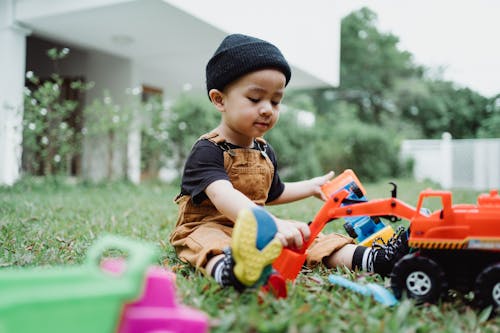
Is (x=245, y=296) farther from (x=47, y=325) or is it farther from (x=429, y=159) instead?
(x=429, y=159)

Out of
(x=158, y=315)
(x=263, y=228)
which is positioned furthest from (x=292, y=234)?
(x=158, y=315)

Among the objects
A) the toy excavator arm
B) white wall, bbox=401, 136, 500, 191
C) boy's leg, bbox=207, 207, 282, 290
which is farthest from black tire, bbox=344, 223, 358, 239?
white wall, bbox=401, 136, 500, 191

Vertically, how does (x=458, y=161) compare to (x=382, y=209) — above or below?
above

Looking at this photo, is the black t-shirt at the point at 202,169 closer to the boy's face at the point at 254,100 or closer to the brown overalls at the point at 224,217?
the brown overalls at the point at 224,217

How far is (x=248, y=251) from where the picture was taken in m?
1.45

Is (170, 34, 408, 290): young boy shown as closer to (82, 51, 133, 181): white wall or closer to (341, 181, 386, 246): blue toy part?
(341, 181, 386, 246): blue toy part

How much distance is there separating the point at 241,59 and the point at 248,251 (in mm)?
889

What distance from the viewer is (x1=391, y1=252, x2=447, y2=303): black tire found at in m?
1.57

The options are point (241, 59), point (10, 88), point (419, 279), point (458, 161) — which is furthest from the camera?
point (458, 161)

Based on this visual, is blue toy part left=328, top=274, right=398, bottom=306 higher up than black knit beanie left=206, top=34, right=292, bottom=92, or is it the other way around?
black knit beanie left=206, top=34, right=292, bottom=92

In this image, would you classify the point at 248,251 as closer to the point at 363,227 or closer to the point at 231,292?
the point at 231,292

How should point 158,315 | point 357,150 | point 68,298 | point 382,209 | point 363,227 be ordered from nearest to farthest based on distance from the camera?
point 68,298 → point 158,315 → point 382,209 → point 363,227 → point 357,150

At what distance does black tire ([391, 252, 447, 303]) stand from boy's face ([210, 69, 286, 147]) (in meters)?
0.83

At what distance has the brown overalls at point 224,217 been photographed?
203 centimetres
